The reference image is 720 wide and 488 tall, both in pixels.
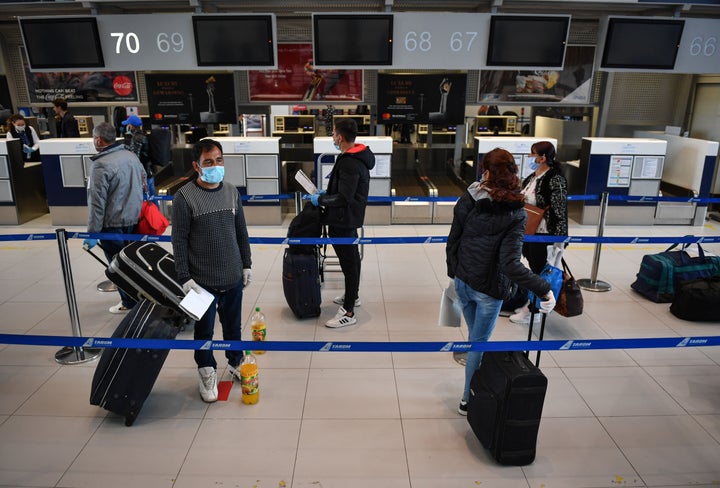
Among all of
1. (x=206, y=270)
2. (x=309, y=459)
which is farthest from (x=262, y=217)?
(x=309, y=459)

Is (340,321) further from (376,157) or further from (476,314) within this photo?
(376,157)

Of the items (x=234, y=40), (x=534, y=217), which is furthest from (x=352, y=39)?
(x=534, y=217)

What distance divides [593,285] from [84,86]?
9219 mm

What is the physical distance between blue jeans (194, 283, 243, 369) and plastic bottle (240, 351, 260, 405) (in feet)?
0.75

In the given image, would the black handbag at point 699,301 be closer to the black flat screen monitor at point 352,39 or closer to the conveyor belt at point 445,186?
the black flat screen monitor at point 352,39

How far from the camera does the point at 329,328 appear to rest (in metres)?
4.62

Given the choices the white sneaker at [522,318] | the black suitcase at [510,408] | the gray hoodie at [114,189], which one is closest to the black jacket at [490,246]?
the black suitcase at [510,408]

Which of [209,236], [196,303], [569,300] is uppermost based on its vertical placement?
[209,236]

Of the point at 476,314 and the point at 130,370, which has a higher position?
the point at 476,314

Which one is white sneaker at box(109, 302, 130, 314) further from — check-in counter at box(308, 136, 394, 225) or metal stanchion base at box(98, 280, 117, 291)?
check-in counter at box(308, 136, 394, 225)

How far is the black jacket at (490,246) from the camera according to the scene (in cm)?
289

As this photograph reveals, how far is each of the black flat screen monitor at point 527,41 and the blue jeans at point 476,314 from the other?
161 inches

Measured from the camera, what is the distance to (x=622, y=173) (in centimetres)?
784

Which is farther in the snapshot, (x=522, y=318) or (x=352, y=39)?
(x=352, y=39)
